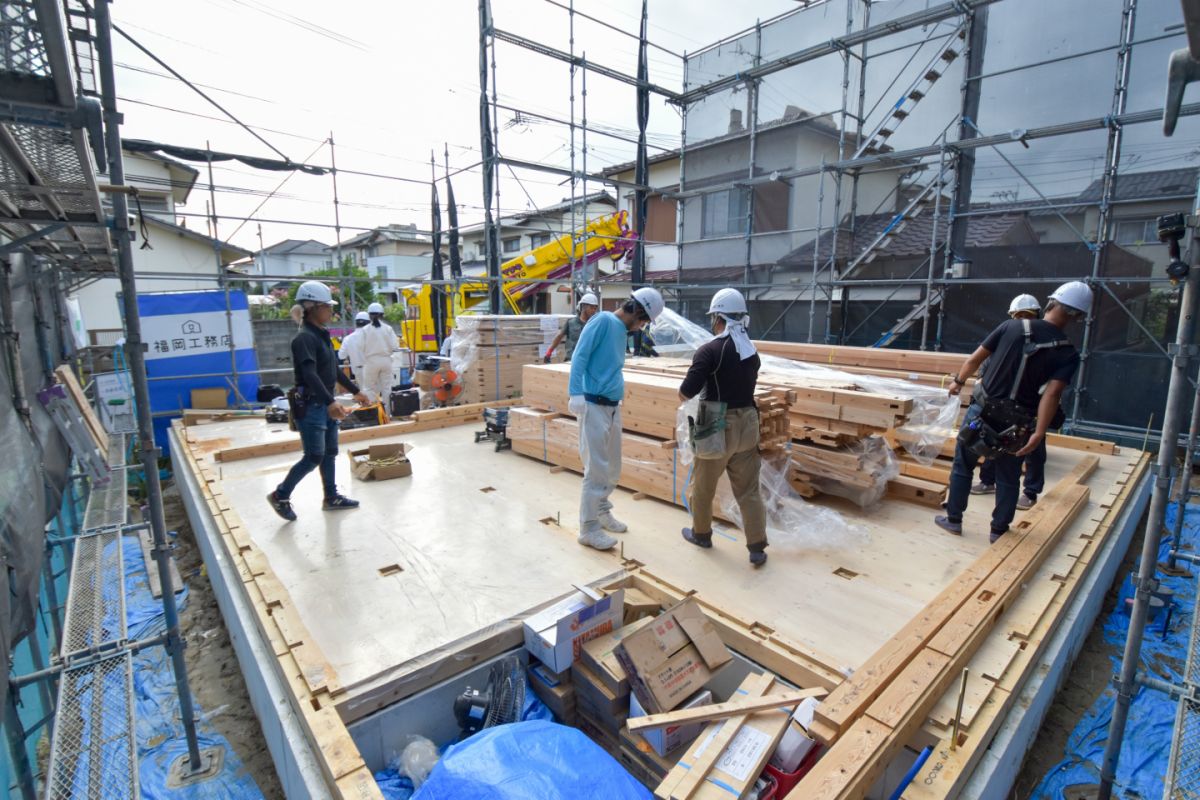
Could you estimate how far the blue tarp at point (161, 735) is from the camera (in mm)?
2725

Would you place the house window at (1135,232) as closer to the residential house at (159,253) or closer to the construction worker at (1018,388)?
the construction worker at (1018,388)

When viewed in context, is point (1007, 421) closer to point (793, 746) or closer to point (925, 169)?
point (793, 746)

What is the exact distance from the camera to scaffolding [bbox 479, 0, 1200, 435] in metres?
7.75

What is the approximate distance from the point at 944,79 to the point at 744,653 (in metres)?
11.2

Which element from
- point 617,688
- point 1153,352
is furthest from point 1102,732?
point 1153,352

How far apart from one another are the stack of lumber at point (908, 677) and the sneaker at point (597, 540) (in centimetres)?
180

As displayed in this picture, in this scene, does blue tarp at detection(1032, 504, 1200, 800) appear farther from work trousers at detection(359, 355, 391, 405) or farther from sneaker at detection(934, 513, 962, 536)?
work trousers at detection(359, 355, 391, 405)

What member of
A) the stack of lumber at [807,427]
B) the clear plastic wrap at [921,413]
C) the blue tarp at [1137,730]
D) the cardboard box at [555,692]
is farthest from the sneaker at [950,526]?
the cardboard box at [555,692]

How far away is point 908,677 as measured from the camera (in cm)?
236

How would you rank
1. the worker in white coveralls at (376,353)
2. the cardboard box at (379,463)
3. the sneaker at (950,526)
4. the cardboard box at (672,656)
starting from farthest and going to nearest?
1. the worker in white coveralls at (376,353)
2. the cardboard box at (379,463)
3. the sneaker at (950,526)
4. the cardboard box at (672,656)

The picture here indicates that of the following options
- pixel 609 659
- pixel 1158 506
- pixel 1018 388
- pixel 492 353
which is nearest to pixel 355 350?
pixel 492 353

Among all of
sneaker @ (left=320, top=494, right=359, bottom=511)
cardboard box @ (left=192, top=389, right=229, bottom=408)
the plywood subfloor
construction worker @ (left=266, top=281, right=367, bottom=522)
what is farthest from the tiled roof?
cardboard box @ (left=192, top=389, right=229, bottom=408)

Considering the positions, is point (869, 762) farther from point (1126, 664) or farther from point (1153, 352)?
point (1153, 352)

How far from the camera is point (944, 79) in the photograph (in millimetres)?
9773
